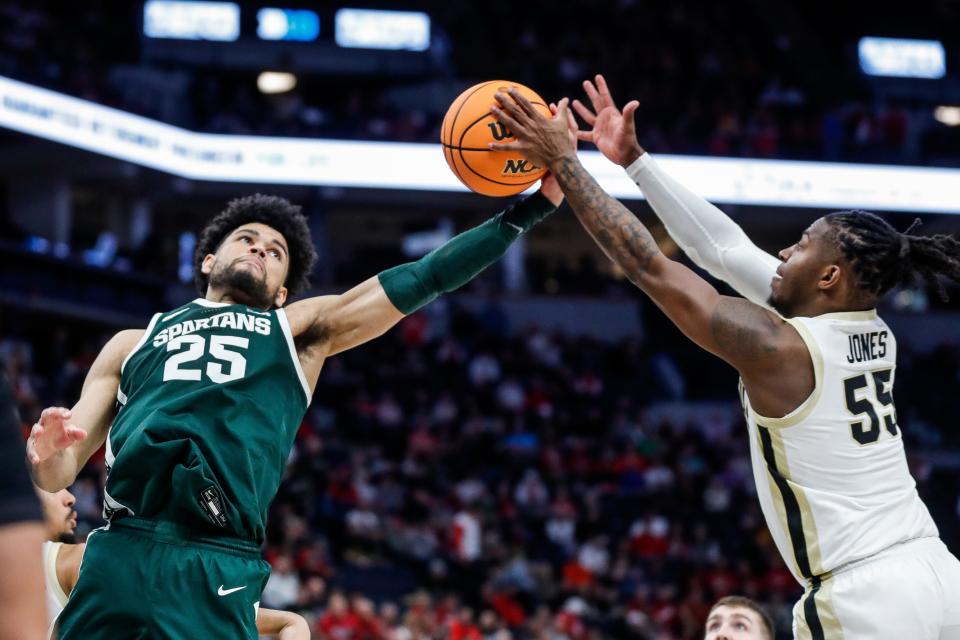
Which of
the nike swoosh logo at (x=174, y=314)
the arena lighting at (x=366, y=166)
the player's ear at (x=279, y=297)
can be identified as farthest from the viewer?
the arena lighting at (x=366, y=166)

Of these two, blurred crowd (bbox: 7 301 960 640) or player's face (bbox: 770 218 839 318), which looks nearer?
player's face (bbox: 770 218 839 318)

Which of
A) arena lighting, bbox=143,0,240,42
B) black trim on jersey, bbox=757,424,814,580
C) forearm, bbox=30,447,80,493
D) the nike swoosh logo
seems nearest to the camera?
black trim on jersey, bbox=757,424,814,580

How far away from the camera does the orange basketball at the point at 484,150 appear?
4.74m

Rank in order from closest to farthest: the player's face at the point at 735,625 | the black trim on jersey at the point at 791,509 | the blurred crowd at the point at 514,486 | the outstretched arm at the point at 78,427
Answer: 1. the outstretched arm at the point at 78,427
2. the black trim on jersey at the point at 791,509
3. the player's face at the point at 735,625
4. the blurred crowd at the point at 514,486

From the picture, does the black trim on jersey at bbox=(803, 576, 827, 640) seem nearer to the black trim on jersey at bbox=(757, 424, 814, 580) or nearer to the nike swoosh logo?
the black trim on jersey at bbox=(757, 424, 814, 580)

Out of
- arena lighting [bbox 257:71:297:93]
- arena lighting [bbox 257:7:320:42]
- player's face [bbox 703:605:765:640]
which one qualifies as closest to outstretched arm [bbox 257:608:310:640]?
player's face [bbox 703:605:765:640]

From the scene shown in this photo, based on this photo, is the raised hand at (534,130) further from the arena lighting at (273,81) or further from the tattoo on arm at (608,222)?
the arena lighting at (273,81)

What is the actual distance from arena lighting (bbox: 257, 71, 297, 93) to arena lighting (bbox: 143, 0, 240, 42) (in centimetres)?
101

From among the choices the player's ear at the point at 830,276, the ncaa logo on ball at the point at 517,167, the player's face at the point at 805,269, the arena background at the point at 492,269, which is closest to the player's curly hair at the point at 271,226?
the ncaa logo on ball at the point at 517,167

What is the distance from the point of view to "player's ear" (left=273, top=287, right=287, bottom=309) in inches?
185

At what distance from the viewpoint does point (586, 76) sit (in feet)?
85.5

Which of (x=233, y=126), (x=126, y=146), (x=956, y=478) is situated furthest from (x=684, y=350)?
(x=126, y=146)

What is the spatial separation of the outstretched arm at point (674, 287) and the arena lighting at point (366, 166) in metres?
16.0

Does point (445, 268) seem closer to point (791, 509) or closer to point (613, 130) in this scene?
point (613, 130)
